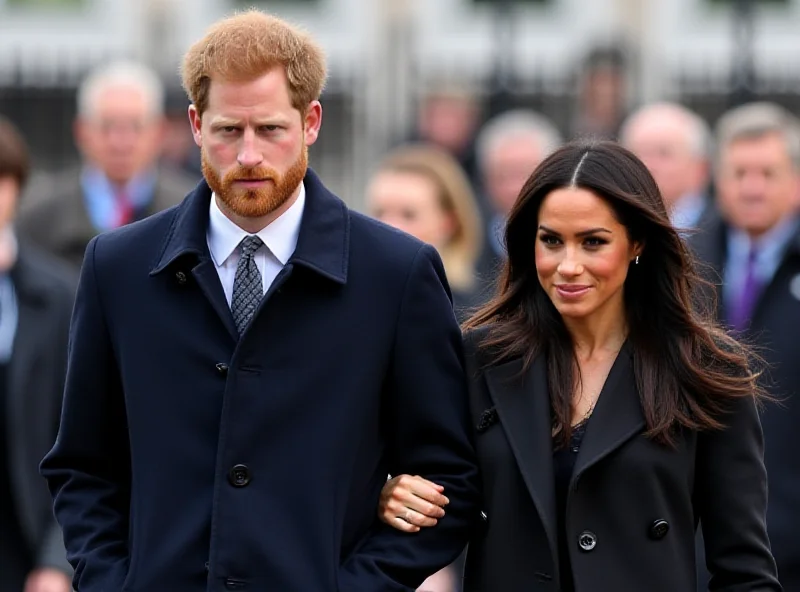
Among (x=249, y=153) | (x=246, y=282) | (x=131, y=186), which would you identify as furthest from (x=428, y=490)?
(x=131, y=186)

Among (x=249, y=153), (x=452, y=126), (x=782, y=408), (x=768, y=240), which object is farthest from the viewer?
(x=452, y=126)

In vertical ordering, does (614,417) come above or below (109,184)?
above

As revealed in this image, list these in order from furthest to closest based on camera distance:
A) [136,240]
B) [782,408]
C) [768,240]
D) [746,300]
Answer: [768,240] → [746,300] → [782,408] → [136,240]

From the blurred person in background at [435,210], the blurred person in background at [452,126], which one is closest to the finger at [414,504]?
the blurred person in background at [435,210]

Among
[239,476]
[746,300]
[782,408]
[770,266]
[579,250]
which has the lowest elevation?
[782,408]

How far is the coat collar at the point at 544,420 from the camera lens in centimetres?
512

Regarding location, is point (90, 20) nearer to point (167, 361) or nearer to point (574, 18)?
point (574, 18)

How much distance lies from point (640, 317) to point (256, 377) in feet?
3.51

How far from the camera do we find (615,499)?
5145 mm

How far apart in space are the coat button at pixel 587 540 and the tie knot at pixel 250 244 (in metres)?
1.08

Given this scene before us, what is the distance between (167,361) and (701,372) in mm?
1350

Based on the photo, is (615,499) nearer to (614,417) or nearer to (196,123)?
(614,417)

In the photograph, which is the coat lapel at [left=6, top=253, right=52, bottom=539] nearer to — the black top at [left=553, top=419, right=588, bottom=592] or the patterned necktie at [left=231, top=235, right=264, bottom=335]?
the patterned necktie at [left=231, top=235, right=264, bottom=335]

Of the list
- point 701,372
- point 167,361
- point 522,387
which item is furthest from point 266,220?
point 701,372
